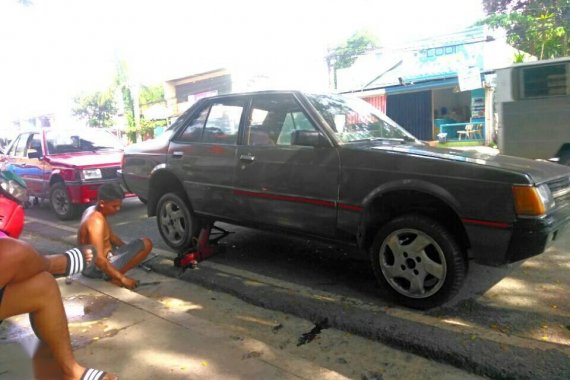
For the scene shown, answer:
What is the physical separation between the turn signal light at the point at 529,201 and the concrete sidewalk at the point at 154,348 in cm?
156

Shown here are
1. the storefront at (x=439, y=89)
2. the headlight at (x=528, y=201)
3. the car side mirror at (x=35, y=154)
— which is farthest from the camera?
the storefront at (x=439, y=89)

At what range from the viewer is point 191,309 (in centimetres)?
393

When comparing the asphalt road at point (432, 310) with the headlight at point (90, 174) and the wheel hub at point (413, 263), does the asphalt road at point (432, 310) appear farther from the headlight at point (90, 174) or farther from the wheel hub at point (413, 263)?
the headlight at point (90, 174)

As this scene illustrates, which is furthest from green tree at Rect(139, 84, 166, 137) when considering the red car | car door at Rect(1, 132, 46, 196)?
the red car

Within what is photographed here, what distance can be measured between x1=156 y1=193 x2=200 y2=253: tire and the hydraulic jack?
13cm

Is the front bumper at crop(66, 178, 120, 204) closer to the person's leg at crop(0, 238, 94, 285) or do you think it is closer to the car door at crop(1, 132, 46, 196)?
the car door at crop(1, 132, 46, 196)

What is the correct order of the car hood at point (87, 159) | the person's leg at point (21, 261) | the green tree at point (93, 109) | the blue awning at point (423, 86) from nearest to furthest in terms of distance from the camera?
the person's leg at point (21, 261) < the car hood at point (87, 159) < the blue awning at point (423, 86) < the green tree at point (93, 109)

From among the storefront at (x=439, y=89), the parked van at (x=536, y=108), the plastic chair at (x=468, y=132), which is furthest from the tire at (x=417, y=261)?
the plastic chair at (x=468, y=132)

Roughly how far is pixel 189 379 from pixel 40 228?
5667 millimetres

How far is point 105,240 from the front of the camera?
4375 mm

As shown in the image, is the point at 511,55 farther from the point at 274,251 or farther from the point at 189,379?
the point at 189,379

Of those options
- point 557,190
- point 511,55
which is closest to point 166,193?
point 557,190

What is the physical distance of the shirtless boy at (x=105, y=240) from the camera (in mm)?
4113

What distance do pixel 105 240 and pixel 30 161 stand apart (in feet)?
16.6
